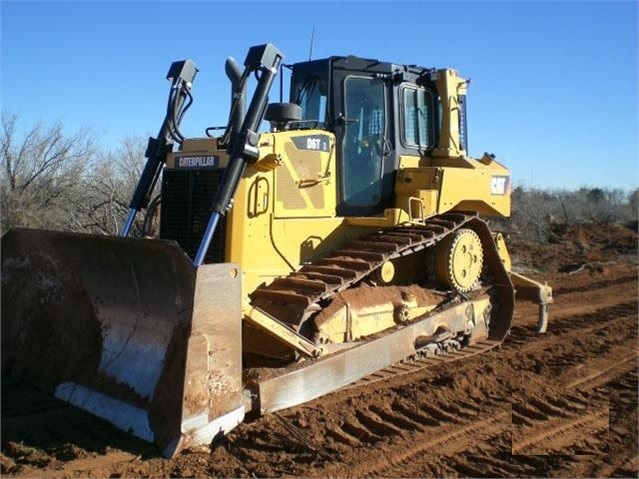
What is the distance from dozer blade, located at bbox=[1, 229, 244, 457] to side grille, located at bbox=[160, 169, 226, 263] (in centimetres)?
92

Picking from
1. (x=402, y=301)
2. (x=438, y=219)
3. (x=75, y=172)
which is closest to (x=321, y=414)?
(x=402, y=301)

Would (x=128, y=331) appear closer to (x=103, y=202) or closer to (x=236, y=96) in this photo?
(x=236, y=96)

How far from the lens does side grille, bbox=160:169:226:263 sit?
245 inches

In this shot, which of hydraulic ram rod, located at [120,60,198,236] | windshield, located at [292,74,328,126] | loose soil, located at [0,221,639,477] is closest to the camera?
loose soil, located at [0,221,639,477]

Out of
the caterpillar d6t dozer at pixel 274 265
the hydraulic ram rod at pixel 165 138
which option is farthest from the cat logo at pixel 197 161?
the hydraulic ram rod at pixel 165 138

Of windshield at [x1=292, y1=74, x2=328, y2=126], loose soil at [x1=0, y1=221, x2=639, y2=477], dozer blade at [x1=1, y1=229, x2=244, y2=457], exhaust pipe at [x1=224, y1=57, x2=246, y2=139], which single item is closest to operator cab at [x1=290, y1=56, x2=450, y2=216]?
windshield at [x1=292, y1=74, x2=328, y2=126]

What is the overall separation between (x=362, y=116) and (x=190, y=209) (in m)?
2.12

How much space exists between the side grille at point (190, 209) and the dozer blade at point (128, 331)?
0.92m

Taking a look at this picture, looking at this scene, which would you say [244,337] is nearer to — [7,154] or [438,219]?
[438,219]

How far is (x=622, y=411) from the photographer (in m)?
5.94

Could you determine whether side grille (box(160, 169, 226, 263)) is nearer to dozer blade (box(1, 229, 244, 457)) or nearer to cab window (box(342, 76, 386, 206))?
dozer blade (box(1, 229, 244, 457))

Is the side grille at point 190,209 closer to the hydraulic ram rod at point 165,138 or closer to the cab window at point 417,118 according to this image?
A: the hydraulic ram rod at point 165,138

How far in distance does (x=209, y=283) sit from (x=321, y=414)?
4.73ft

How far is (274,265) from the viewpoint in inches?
253
